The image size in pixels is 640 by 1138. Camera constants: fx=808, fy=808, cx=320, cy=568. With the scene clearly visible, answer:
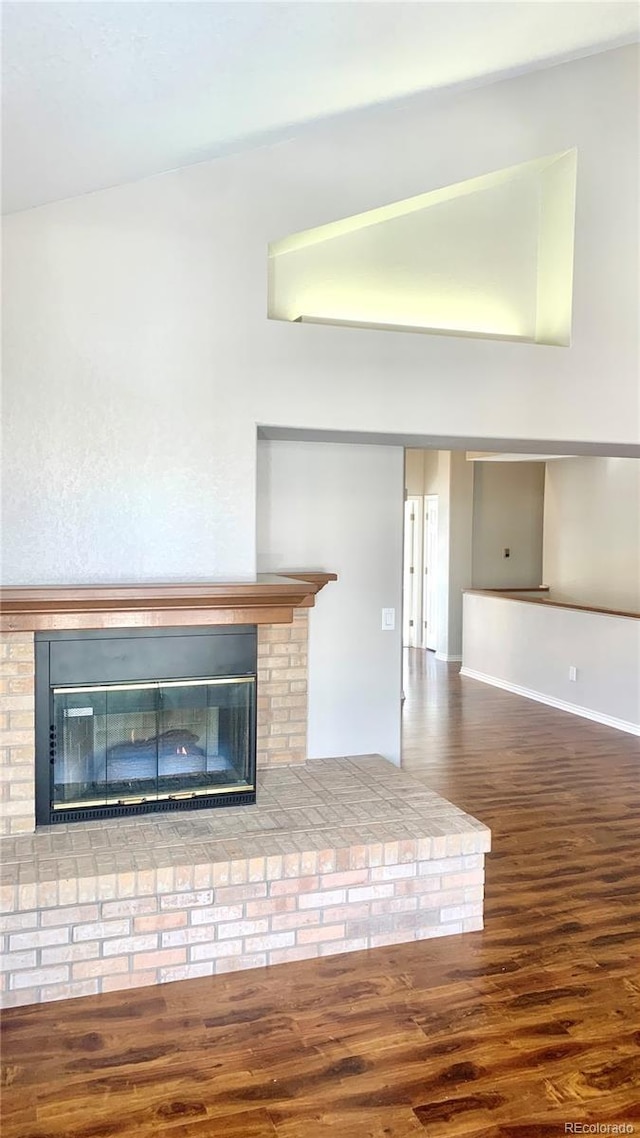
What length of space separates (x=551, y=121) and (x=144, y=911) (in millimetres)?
4141

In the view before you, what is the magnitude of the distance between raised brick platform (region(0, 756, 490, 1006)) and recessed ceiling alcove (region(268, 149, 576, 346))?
2.42 meters

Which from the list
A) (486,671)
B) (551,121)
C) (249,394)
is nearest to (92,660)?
(249,394)

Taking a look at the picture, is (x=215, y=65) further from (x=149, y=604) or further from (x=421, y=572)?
(x=421, y=572)

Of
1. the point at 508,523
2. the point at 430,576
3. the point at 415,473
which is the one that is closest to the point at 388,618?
the point at 508,523

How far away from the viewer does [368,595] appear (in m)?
4.48

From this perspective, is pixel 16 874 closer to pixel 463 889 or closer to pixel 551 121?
pixel 463 889

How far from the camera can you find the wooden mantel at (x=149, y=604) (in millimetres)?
3018

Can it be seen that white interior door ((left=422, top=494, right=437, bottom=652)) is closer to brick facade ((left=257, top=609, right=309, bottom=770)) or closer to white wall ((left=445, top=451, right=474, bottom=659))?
white wall ((left=445, top=451, right=474, bottom=659))

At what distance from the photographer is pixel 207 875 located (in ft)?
9.38

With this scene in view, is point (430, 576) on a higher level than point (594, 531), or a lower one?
lower

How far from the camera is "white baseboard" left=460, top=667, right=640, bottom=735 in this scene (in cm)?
649

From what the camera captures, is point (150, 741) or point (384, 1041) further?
point (150, 741)

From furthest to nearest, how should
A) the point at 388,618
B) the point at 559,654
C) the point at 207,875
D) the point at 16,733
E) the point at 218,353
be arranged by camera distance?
the point at 559,654, the point at 388,618, the point at 218,353, the point at 16,733, the point at 207,875

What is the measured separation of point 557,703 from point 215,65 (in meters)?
6.24
